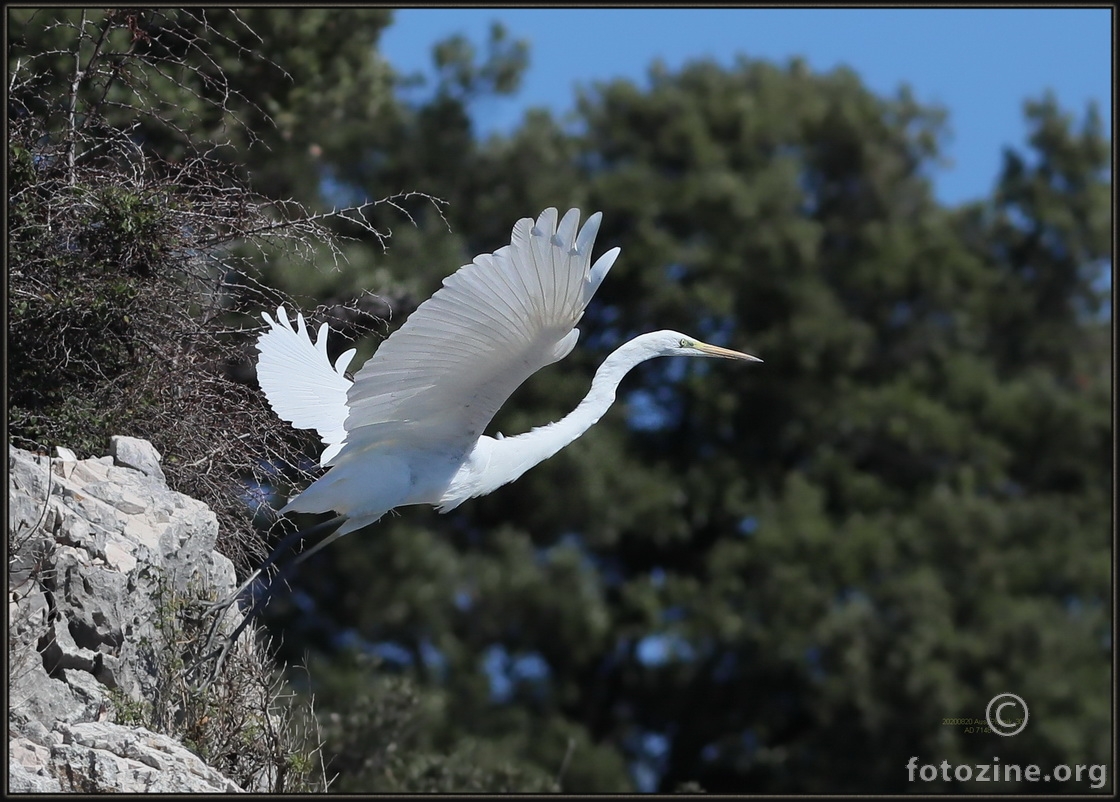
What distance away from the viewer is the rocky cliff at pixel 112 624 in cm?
423

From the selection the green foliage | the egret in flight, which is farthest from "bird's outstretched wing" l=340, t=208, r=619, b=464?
the green foliage

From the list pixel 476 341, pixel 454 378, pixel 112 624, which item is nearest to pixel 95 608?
pixel 112 624

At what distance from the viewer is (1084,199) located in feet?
50.9

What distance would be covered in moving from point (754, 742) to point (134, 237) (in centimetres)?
895

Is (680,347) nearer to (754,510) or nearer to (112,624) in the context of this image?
(112,624)

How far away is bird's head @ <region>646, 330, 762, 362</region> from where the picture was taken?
5.23 metres

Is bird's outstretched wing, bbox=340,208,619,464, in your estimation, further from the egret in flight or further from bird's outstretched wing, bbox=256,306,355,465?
bird's outstretched wing, bbox=256,306,355,465

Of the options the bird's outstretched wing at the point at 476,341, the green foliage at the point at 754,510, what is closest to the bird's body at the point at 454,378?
the bird's outstretched wing at the point at 476,341

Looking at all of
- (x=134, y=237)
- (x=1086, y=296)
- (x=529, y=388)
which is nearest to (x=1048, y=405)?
(x=1086, y=296)

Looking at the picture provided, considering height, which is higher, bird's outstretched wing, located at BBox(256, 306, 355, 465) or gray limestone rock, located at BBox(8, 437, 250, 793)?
bird's outstretched wing, located at BBox(256, 306, 355, 465)

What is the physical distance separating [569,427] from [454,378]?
1.92ft

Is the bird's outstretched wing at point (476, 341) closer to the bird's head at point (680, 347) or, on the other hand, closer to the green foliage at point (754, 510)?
the bird's head at point (680, 347)

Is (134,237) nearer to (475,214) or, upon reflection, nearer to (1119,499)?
(1119,499)

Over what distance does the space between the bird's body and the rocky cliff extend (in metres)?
0.45
